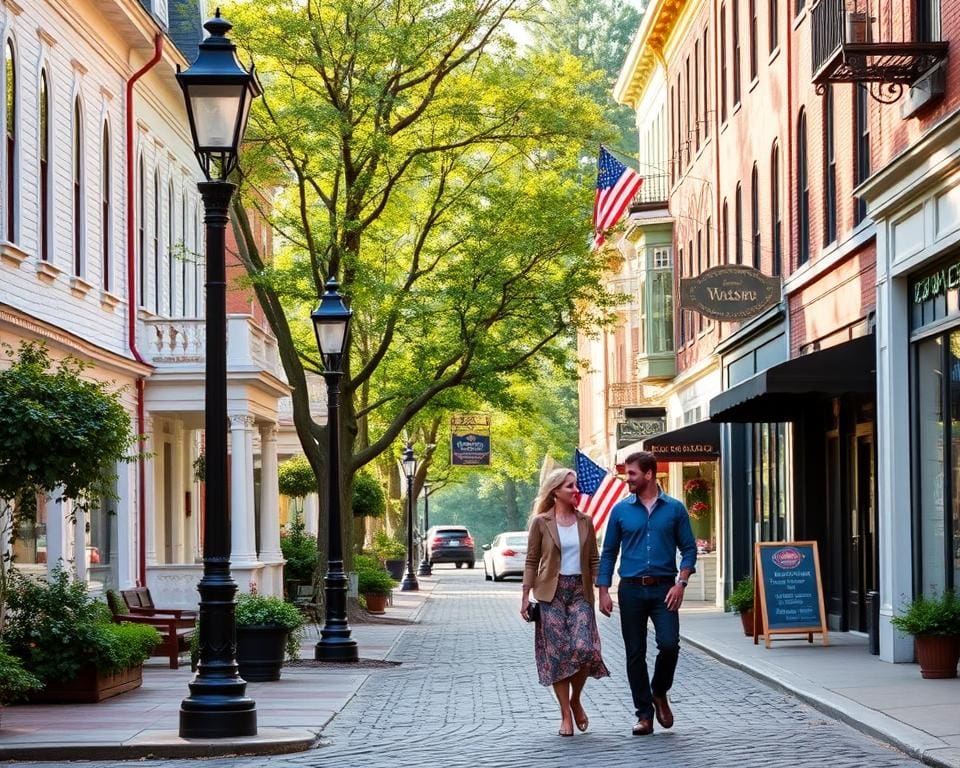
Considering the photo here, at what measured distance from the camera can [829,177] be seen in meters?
23.1

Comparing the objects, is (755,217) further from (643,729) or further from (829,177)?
(643,729)

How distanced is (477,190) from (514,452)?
121 feet

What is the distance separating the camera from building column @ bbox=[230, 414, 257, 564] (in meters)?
28.1

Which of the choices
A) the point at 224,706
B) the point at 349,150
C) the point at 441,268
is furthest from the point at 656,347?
the point at 224,706

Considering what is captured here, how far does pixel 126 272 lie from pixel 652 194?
17.8 metres

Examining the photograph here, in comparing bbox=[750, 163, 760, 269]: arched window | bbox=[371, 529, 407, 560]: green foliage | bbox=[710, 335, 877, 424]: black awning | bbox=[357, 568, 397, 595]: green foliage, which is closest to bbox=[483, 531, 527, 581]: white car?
bbox=[371, 529, 407, 560]: green foliage

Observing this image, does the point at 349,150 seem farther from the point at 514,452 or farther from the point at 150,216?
the point at 514,452

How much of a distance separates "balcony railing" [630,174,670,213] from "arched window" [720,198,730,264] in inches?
299

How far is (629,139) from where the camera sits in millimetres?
81312

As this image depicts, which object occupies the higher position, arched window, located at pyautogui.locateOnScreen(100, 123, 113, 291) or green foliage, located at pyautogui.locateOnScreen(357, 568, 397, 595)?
arched window, located at pyautogui.locateOnScreen(100, 123, 113, 291)

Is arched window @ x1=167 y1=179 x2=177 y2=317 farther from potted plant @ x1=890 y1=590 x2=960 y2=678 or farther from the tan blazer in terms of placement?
the tan blazer

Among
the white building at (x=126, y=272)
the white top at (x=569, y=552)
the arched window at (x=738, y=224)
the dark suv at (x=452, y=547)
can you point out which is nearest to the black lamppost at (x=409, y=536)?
the white building at (x=126, y=272)

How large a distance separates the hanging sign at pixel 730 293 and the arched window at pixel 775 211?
66.5 inches

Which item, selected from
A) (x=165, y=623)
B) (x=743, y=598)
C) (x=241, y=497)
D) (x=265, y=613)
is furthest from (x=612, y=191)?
(x=265, y=613)
